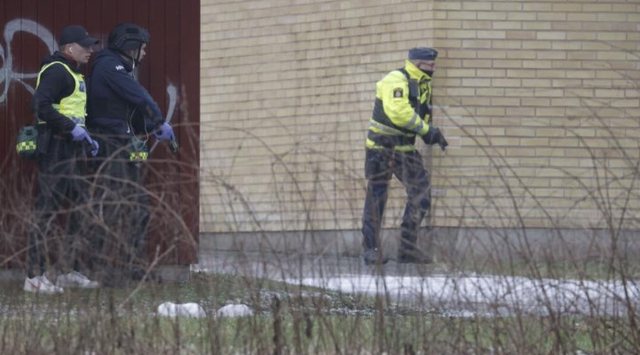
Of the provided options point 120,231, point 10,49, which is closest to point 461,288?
point 120,231

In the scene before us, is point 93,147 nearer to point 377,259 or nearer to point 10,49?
point 10,49

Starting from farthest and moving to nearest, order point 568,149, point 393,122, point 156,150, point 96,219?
1. point 568,149
2. point 393,122
3. point 156,150
4. point 96,219

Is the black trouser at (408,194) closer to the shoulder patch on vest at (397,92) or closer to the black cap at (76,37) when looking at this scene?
the black cap at (76,37)

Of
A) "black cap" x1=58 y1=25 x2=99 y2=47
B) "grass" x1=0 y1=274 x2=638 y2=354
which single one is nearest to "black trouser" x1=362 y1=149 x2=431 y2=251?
"grass" x1=0 y1=274 x2=638 y2=354

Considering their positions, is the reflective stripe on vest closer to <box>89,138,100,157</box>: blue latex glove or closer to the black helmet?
<box>89,138,100,157</box>: blue latex glove

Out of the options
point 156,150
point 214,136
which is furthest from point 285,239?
point 214,136

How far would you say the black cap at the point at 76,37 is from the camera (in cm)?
1072

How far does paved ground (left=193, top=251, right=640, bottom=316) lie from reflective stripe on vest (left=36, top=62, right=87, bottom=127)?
351 centimetres

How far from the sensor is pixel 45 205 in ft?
29.5

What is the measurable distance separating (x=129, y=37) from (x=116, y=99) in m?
0.43

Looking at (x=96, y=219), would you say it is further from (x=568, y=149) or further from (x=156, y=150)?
(x=568, y=149)

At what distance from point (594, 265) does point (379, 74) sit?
23.5 ft

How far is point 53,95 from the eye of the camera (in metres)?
10.6

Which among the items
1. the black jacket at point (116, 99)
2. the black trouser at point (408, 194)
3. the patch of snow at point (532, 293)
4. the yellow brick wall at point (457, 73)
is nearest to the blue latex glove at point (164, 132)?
the black jacket at point (116, 99)
